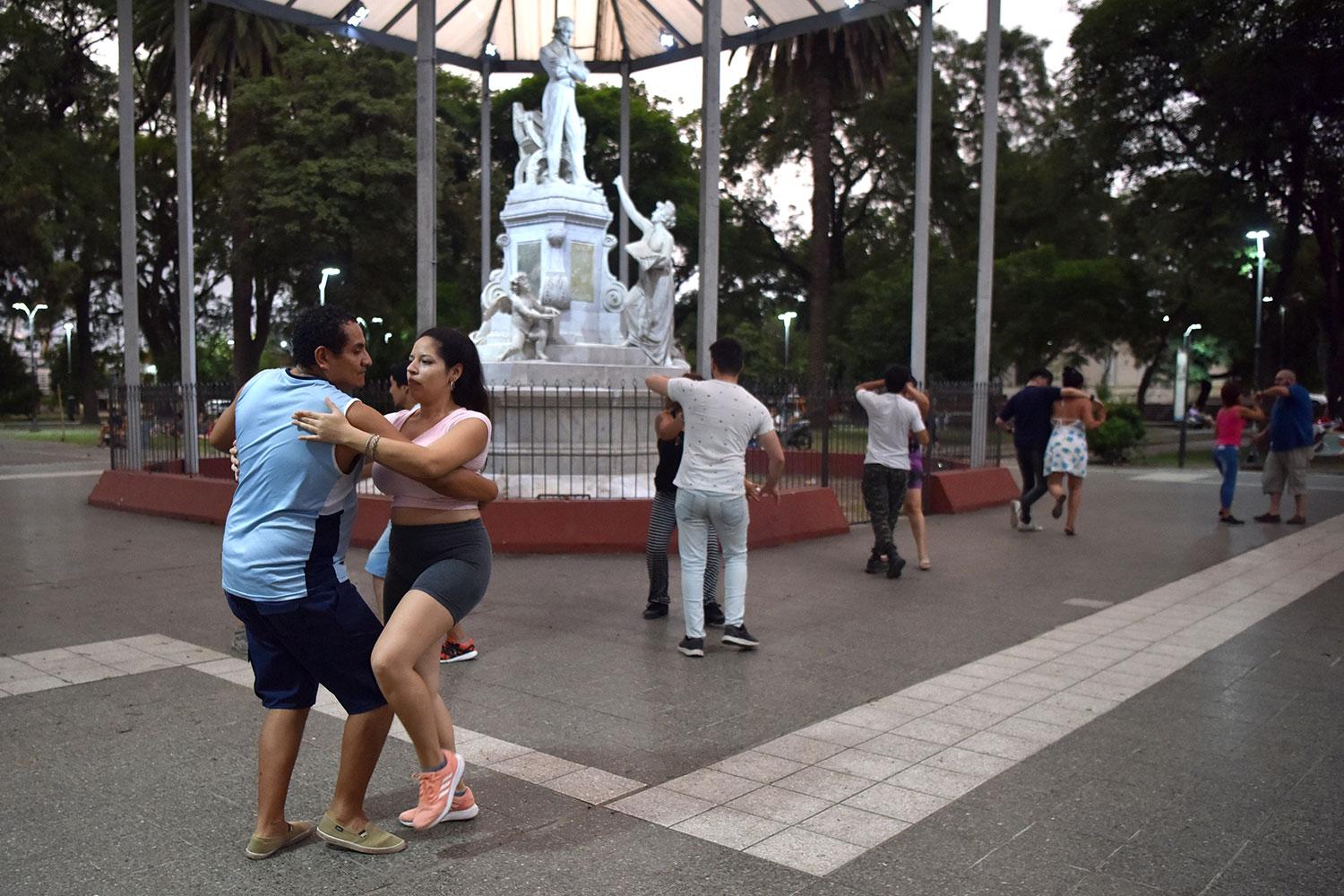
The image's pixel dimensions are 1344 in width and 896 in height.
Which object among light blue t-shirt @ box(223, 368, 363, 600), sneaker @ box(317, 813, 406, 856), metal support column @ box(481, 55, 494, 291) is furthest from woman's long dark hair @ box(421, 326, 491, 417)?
metal support column @ box(481, 55, 494, 291)

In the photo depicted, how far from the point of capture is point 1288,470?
13.2 meters

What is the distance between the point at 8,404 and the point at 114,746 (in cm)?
5047

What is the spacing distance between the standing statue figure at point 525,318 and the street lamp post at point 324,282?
18.8 meters

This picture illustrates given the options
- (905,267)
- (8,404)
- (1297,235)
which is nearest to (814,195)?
(905,267)

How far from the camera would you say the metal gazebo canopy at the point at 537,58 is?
11812mm

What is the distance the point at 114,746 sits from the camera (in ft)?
15.7

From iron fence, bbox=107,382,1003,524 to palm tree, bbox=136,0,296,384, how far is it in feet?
53.8

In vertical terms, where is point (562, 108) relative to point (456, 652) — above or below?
above

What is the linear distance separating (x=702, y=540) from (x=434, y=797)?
9.28 feet

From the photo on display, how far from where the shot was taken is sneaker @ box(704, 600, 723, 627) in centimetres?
736

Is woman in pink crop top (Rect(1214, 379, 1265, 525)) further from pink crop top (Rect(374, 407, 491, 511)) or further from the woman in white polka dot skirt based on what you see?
Result: pink crop top (Rect(374, 407, 491, 511))

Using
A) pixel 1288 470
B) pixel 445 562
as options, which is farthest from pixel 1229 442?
pixel 445 562

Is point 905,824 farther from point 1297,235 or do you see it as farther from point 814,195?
point 1297,235

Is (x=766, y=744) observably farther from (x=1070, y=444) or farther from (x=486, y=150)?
(x=486, y=150)
